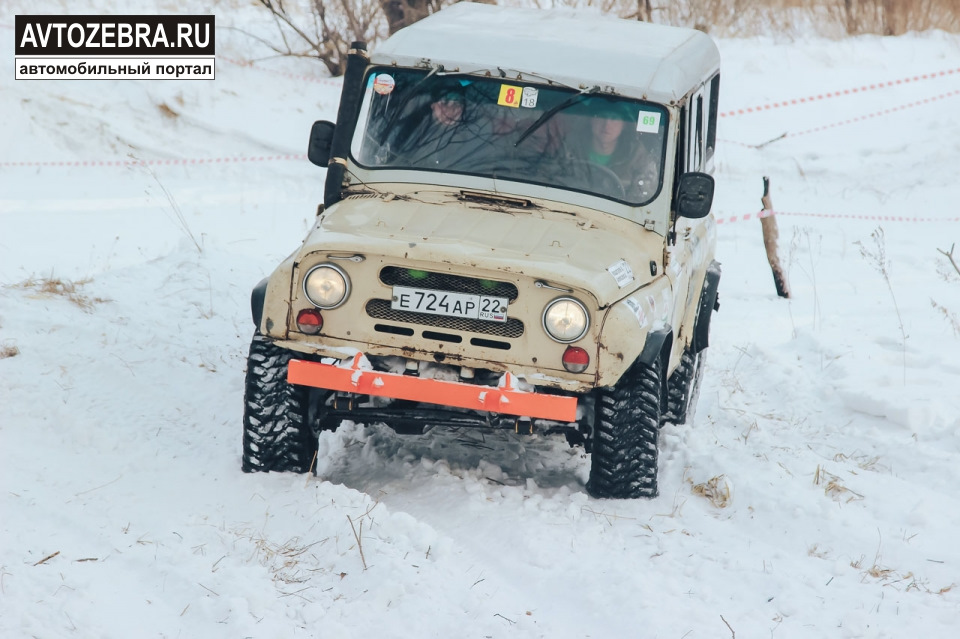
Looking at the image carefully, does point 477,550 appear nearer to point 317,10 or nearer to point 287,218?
point 287,218

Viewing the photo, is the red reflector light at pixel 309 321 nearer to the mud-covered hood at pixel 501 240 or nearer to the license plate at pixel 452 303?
the mud-covered hood at pixel 501 240

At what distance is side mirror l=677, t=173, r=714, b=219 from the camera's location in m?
5.62

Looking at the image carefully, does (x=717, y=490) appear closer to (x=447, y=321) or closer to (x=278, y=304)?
(x=447, y=321)

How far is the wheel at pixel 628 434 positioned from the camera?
5.25 metres

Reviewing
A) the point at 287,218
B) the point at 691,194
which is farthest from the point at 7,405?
the point at 287,218

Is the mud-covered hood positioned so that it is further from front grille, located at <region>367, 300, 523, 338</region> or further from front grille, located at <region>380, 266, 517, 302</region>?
front grille, located at <region>367, 300, 523, 338</region>

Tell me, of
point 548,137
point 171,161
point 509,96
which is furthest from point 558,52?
point 171,161

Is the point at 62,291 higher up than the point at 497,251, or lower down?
lower down

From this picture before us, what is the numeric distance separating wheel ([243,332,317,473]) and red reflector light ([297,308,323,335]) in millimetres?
228

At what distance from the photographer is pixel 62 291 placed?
A: 26.6ft

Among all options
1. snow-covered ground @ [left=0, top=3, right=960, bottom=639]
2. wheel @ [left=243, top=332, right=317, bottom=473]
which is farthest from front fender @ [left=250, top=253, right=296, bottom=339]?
snow-covered ground @ [left=0, top=3, right=960, bottom=639]

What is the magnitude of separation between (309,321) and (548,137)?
1.59 m

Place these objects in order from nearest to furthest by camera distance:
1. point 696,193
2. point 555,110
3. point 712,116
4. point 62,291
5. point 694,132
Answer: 1. point 696,193
2. point 555,110
3. point 694,132
4. point 712,116
5. point 62,291

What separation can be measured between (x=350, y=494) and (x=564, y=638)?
4.34 feet
